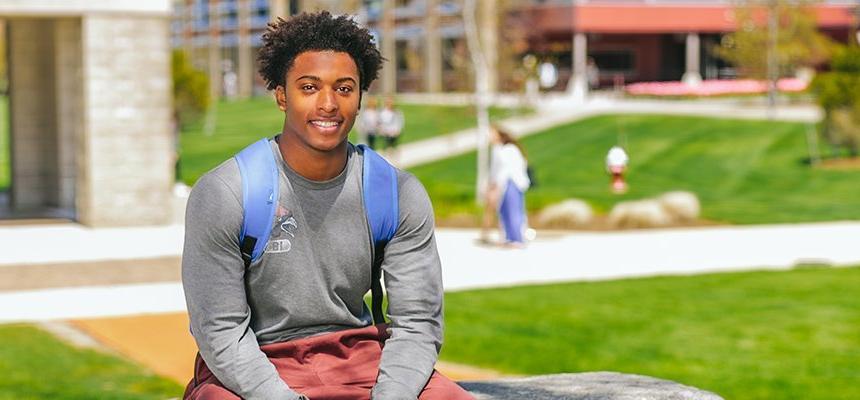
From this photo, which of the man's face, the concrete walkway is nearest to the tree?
the concrete walkway

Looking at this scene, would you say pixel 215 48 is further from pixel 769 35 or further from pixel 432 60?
pixel 769 35

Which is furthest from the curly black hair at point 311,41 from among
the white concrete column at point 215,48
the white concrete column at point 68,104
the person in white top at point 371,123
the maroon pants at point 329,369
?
the white concrete column at point 215,48

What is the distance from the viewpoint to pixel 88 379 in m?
9.66

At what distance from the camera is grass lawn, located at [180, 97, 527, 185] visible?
1502 inches

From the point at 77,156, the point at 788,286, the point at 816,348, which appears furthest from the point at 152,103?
the point at 816,348

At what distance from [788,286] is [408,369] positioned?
10153 mm

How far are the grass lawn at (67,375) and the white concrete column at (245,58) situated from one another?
6496 centimetres

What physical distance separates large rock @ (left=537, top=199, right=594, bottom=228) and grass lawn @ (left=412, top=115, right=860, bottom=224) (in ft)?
2.75

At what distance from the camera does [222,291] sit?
4.29 meters

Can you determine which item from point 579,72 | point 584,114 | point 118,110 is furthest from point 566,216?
point 579,72

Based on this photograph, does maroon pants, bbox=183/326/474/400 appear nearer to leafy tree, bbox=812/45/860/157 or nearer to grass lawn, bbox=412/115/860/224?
grass lawn, bbox=412/115/860/224

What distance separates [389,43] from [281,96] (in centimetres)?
6503

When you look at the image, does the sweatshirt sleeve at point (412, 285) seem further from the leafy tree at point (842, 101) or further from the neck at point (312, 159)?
the leafy tree at point (842, 101)

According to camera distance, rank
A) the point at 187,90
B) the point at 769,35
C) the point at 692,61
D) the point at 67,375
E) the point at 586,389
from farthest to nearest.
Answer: the point at 692,61
the point at 187,90
the point at 769,35
the point at 67,375
the point at 586,389
